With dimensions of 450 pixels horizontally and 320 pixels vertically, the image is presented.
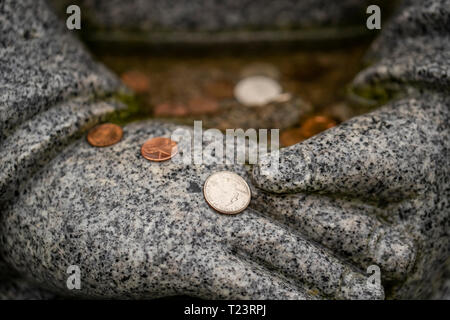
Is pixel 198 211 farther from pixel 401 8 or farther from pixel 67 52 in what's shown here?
pixel 401 8

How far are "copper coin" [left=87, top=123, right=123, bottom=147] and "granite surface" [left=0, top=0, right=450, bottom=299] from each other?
0.03 m

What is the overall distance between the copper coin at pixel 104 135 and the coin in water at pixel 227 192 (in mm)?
568

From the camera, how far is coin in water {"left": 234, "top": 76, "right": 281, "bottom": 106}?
9.03 ft

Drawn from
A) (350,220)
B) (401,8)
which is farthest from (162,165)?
(401,8)

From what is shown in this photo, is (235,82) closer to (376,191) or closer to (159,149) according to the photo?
(159,149)

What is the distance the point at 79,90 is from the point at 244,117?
3.25 feet

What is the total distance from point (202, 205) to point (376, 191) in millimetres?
834

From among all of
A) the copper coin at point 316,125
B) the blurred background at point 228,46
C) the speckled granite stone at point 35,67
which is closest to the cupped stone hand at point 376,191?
the copper coin at point 316,125

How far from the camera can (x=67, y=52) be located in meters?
2.32

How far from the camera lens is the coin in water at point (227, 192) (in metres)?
1.84

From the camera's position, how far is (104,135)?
6.99ft

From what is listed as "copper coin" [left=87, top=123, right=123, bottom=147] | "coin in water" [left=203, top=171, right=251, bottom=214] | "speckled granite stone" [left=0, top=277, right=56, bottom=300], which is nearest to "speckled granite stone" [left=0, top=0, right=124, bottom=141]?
"copper coin" [left=87, top=123, right=123, bottom=147]

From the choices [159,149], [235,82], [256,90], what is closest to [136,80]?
[235,82]

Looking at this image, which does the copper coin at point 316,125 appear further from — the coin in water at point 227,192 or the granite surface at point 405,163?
the coin in water at point 227,192
